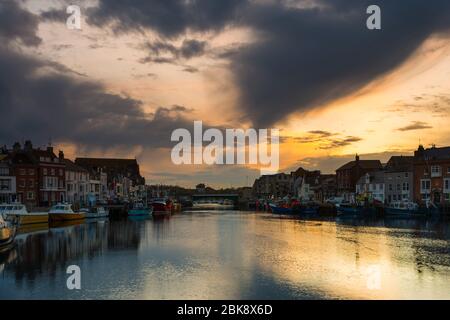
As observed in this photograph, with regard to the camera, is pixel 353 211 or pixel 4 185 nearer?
pixel 4 185

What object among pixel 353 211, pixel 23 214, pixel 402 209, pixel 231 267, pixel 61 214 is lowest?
pixel 353 211

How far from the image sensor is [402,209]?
9531 cm

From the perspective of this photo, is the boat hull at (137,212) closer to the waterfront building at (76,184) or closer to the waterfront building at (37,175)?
the waterfront building at (76,184)

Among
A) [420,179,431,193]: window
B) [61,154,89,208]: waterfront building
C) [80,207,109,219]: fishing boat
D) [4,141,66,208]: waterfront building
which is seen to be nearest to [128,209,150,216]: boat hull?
[80,207,109,219]: fishing boat

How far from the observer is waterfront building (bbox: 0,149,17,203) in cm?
9144

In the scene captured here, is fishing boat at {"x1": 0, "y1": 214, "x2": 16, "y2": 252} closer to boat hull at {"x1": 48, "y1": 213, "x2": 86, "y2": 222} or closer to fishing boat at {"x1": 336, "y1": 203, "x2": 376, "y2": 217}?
boat hull at {"x1": 48, "y1": 213, "x2": 86, "y2": 222}

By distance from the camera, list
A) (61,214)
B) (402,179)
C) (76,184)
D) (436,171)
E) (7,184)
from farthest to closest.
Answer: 1. (76,184)
2. (402,179)
3. (436,171)
4. (7,184)
5. (61,214)

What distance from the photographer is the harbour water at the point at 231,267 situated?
27188 mm

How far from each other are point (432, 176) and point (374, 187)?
2572 cm

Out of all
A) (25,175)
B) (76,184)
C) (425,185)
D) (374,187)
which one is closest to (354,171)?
(374,187)

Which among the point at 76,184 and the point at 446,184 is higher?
the point at 446,184

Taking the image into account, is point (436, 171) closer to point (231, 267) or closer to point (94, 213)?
point (94, 213)

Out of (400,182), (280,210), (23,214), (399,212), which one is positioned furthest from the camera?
(280,210)
